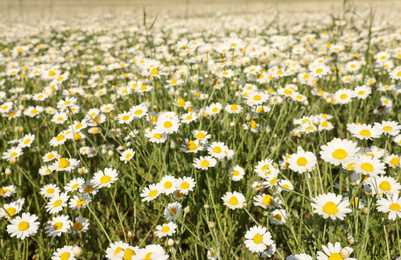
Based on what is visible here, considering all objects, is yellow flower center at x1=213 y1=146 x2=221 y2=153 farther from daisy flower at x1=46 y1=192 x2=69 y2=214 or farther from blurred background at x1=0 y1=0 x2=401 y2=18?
blurred background at x1=0 y1=0 x2=401 y2=18

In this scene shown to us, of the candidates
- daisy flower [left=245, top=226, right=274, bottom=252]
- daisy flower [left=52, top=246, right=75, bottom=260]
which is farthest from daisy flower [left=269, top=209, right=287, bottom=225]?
daisy flower [left=52, top=246, right=75, bottom=260]

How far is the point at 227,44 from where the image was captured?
308cm

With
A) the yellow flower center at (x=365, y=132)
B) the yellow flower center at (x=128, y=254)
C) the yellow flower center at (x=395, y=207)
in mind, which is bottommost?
the yellow flower center at (x=128, y=254)

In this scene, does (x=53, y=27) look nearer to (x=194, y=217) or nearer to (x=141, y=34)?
(x=141, y=34)

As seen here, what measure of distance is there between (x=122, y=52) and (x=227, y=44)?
331cm

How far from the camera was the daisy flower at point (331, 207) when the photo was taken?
51.1 inches

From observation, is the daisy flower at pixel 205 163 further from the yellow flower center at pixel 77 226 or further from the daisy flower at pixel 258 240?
the yellow flower center at pixel 77 226

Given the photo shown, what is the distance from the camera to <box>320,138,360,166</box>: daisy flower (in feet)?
4.58

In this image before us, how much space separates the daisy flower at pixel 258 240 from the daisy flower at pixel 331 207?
0.32m

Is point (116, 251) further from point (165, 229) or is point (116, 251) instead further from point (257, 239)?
point (257, 239)

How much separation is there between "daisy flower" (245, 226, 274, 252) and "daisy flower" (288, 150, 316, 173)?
1.33 ft

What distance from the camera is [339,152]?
1.45 metres

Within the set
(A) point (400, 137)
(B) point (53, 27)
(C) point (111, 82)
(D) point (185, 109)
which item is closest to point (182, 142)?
(D) point (185, 109)

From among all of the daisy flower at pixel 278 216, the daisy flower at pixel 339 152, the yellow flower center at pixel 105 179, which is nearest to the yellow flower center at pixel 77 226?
the yellow flower center at pixel 105 179
